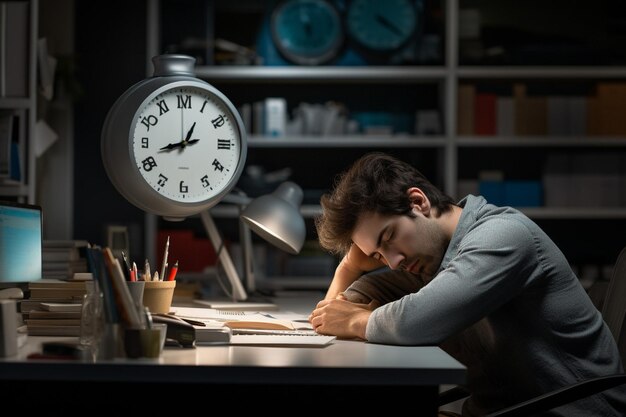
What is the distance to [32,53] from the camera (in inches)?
144

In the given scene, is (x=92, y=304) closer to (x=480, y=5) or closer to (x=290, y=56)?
(x=290, y=56)


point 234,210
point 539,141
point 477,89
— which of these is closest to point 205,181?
point 234,210

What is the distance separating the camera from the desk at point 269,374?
50.9 inches

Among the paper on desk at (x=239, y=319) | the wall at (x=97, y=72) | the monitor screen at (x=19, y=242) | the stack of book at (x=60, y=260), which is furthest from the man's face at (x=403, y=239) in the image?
the wall at (x=97, y=72)

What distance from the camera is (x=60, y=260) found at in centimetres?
261

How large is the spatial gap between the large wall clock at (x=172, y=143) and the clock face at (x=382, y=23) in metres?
2.74

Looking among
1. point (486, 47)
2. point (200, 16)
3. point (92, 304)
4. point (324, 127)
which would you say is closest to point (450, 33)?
point (486, 47)

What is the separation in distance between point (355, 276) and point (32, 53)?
207 cm

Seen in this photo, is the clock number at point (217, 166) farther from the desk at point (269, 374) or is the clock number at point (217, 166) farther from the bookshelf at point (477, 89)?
the bookshelf at point (477, 89)

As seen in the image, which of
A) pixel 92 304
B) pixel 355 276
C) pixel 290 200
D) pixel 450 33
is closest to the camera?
pixel 92 304

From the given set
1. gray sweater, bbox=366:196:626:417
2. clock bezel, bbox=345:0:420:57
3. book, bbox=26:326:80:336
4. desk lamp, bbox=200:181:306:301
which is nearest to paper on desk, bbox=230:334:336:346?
gray sweater, bbox=366:196:626:417

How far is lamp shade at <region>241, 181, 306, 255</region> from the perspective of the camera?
2250 mm

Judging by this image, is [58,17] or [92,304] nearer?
[92,304]

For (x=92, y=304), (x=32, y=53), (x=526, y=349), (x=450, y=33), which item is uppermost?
(x=450, y=33)
